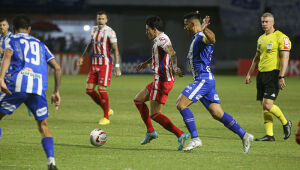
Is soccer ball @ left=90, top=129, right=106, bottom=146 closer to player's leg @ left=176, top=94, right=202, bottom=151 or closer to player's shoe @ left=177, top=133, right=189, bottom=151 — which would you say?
player's shoe @ left=177, top=133, right=189, bottom=151

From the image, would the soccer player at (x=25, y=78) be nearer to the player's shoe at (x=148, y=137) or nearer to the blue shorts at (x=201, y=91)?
the blue shorts at (x=201, y=91)

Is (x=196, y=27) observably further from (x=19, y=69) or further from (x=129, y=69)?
(x=129, y=69)

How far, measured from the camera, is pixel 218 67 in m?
43.2

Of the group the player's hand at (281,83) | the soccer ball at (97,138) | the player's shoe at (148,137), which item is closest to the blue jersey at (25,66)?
the soccer ball at (97,138)

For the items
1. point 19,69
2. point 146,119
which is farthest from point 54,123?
point 19,69

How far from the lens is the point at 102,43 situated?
1276 cm

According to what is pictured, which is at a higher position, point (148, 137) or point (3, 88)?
point (3, 88)

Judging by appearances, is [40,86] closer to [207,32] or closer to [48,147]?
[48,147]

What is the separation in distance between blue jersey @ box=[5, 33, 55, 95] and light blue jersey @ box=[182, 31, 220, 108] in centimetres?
255

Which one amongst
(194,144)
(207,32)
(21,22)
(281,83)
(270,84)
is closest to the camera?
(21,22)

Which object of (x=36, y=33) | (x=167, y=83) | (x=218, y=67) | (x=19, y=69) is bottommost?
(x=218, y=67)

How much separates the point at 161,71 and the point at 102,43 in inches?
147

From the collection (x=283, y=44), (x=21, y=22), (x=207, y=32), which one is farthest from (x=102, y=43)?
(x=21, y=22)

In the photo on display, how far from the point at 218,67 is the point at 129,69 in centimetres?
1006
